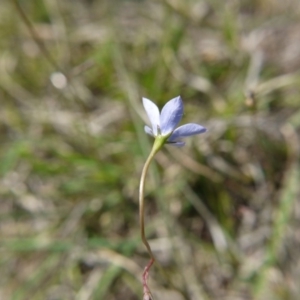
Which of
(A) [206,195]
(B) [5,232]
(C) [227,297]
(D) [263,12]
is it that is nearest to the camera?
(C) [227,297]

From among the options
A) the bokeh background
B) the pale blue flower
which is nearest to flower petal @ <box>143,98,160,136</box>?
the pale blue flower

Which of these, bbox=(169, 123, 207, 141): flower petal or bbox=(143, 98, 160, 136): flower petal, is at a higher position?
bbox=(143, 98, 160, 136): flower petal

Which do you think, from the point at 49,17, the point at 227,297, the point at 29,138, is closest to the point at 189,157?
the point at 227,297

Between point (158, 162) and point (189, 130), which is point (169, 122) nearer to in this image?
point (189, 130)

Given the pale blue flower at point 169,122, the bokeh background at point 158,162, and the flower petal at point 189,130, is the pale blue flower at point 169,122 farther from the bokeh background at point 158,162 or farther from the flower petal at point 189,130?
the bokeh background at point 158,162

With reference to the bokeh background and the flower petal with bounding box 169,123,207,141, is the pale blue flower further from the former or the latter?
the bokeh background

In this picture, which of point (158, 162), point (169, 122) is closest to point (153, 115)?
point (169, 122)

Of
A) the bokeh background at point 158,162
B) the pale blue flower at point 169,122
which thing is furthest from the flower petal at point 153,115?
the bokeh background at point 158,162

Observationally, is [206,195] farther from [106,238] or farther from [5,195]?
[5,195]
